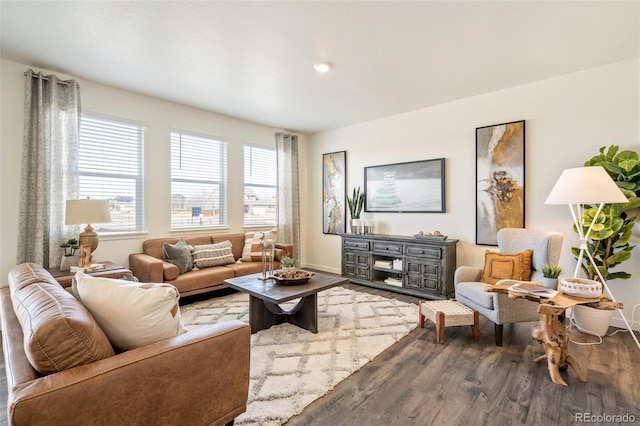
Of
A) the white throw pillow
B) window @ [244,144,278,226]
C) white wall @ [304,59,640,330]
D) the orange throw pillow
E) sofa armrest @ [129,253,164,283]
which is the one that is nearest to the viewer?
the white throw pillow

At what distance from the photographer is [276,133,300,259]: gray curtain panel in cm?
566

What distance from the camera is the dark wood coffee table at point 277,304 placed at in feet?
9.18

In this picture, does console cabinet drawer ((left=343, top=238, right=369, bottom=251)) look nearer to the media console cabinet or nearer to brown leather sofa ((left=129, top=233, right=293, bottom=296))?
the media console cabinet

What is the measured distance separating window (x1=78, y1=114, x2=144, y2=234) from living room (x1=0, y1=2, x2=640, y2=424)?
4.5 inches

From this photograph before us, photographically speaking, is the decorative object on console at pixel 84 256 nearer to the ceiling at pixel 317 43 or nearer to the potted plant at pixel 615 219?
the ceiling at pixel 317 43

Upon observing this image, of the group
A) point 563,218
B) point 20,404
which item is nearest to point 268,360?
point 20,404

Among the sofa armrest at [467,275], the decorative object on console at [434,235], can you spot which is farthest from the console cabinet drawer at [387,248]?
the sofa armrest at [467,275]

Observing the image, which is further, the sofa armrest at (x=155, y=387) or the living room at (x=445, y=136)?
the living room at (x=445, y=136)

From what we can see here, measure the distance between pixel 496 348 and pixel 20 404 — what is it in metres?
3.09

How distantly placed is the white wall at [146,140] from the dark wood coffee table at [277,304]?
76.9 inches

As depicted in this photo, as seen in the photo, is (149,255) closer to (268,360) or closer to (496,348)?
(268,360)

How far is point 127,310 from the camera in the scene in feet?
4.31

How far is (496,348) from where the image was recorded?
8.68 feet

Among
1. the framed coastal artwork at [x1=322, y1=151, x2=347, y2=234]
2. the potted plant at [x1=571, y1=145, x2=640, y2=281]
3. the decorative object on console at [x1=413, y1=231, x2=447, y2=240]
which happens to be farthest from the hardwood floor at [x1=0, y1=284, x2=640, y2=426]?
the framed coastal artwork at [x1=322, y1=151, x2=347, y2=234]
